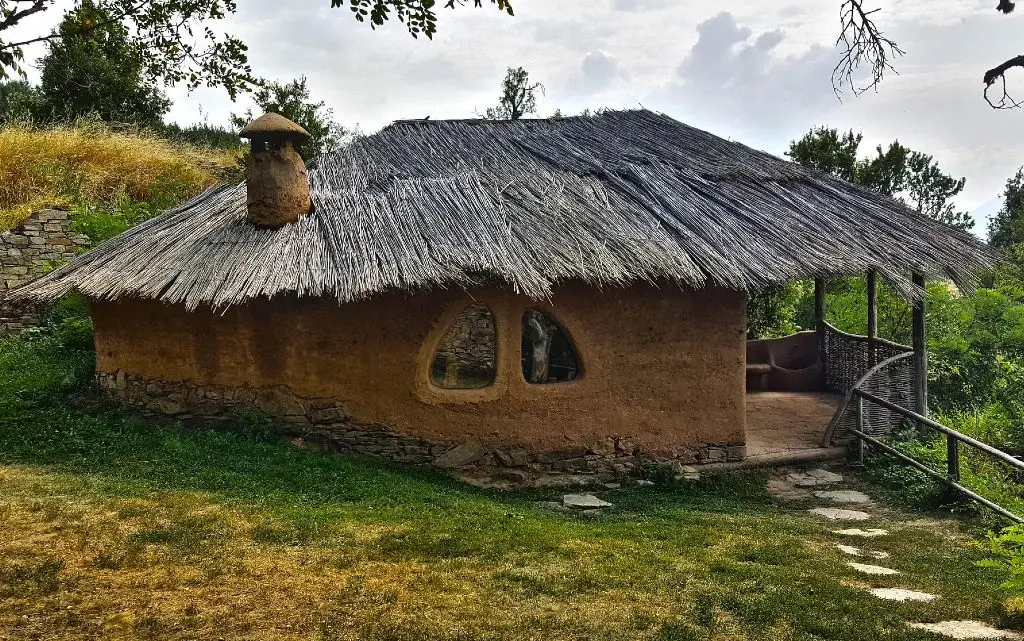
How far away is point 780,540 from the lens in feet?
19.4

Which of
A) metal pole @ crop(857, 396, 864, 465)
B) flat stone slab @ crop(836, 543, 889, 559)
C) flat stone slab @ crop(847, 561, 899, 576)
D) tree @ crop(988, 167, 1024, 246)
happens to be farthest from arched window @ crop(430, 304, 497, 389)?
tree @ crop(988, 167, 1024, 246)

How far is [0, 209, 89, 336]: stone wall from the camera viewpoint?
1184 centimetres

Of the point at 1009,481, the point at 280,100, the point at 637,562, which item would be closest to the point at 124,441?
the point at 637,562

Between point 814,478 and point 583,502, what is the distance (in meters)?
2.89

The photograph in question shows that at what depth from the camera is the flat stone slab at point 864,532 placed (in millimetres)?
6320

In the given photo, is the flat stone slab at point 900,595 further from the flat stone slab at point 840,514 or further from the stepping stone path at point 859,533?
the flat stone slab at point 840,514

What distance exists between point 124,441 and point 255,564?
11.6 ft

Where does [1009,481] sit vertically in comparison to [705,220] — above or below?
below

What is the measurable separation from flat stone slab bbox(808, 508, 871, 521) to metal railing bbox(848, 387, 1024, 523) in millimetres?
821

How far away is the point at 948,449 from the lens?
7.10 metres

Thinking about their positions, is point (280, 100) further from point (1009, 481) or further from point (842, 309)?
point (1009, 481)

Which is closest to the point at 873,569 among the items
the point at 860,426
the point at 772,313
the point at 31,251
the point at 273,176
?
the point at 860,426

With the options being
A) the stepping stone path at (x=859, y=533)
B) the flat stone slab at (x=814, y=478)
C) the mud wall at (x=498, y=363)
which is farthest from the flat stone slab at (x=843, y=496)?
the mud wall at (x=498, y=363)

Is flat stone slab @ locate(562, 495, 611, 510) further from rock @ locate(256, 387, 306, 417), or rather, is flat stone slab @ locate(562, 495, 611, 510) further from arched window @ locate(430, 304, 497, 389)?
arched window @ locate(430, 304, 497, 389)
